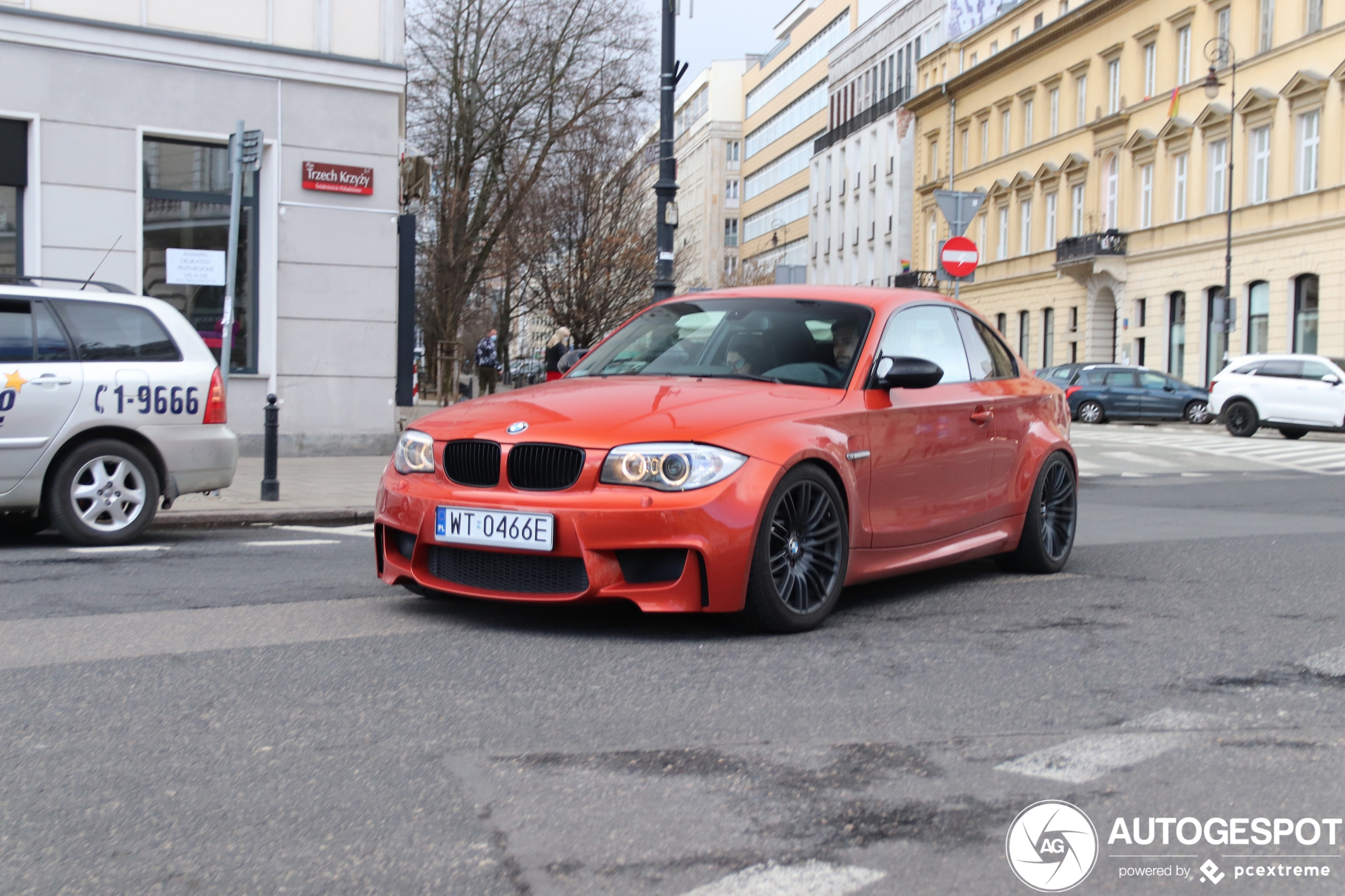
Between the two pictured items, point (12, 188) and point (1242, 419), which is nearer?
point (12, 188)

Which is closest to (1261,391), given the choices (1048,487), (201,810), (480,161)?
(480,161)

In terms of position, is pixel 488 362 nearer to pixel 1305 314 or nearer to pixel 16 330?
pixel 1305 314

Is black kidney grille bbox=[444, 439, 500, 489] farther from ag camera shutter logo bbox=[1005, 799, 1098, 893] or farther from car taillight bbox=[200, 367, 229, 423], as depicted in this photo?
car taillight bbox=[200, 367, 229, 423]

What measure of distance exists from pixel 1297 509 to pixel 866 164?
228 ft

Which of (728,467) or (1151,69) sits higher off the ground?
(1151,69)

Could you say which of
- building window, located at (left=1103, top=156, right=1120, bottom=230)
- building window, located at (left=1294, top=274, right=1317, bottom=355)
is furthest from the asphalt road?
building window, located at (left=1103, top=156, right=1120, bottom=230)

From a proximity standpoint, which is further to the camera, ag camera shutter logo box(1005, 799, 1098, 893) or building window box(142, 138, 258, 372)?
building window box(142, 138, 258, 372)

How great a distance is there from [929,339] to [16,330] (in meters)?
5.45

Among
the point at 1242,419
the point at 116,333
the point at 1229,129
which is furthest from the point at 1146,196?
the point at 116,333

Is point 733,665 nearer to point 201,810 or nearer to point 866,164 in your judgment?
point 201,810

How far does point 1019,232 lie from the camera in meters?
61.1

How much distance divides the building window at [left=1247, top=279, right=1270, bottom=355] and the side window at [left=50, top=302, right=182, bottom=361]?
127 feet

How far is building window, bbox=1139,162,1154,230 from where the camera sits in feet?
166

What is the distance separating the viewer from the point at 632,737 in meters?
4.27
